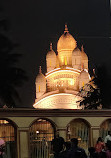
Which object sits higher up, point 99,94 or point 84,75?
point 84,75

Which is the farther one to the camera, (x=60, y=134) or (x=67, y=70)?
(x=67, y=70)

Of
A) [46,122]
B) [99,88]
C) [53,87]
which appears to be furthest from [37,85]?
[46,122]

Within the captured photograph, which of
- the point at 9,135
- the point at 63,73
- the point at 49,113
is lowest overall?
the point at 9,135

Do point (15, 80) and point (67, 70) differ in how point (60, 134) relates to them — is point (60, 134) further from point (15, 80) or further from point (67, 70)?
point (67, 70)

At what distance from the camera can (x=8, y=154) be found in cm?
1723

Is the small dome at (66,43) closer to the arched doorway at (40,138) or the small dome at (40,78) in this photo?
the small dome at (40,78)

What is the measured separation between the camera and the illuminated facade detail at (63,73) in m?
55.8

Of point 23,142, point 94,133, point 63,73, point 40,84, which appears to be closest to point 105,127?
point 94,133

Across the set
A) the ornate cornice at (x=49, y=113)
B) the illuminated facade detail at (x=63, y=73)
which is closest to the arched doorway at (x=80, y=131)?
the ornate cornice at (x=49, y=113)

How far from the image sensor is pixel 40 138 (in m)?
17.8

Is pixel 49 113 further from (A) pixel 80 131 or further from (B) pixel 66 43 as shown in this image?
(B) pixel 66 43

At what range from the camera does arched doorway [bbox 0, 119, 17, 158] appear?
17297mm

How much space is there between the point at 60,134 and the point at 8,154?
213cm

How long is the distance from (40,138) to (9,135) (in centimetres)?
114
